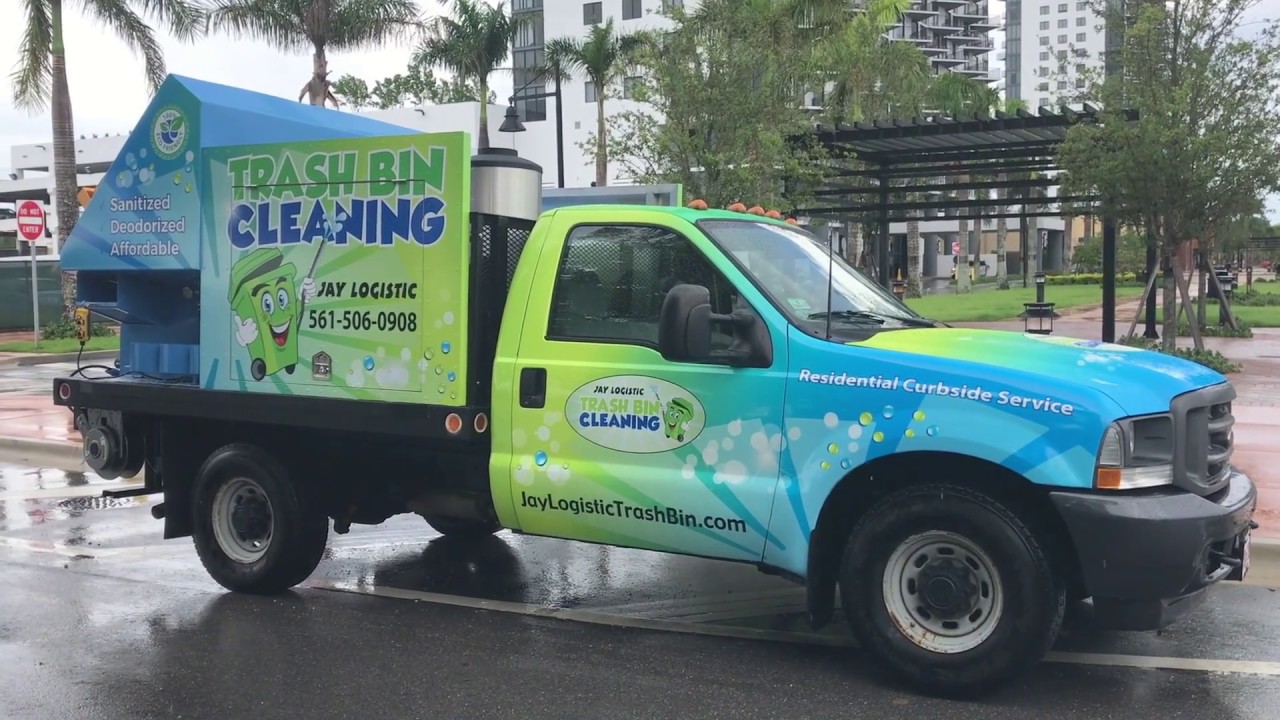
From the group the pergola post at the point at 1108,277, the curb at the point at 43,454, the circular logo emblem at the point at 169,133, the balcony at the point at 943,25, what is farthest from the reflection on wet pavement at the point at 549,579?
the balcony at the point at 943,25

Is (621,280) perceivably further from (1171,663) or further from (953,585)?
(1171,663)

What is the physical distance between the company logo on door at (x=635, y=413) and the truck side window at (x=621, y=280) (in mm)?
218

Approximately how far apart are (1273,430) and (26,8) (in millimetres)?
25351

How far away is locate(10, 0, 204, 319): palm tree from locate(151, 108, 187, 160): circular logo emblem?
20750 millimetres

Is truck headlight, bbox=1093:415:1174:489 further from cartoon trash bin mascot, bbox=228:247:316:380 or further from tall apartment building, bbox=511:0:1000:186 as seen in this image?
tall apartment building, bbox=511:0:1000:186

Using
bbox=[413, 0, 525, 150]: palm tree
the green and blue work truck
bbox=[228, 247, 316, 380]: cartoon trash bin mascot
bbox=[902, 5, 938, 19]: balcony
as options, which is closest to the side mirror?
the green and blue work truck

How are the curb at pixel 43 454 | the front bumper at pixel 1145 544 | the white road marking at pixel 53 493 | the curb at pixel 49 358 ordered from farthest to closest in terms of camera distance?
the curb at pixel 49 358 → the curb at pixel 43 454 → the white road marking at pixel 53 493 → the front bumper at pixel 1145 544

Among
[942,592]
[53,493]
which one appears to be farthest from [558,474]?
[53,493]

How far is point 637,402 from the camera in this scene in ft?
17.6

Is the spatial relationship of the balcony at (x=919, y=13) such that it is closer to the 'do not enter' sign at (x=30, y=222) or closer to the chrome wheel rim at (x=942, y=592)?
the 'do not enter' sign at (x=30, y=222)

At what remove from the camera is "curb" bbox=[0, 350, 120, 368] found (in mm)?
22984

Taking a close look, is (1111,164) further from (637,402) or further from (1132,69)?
(637,402)

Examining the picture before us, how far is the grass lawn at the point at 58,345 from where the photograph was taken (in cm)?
2486

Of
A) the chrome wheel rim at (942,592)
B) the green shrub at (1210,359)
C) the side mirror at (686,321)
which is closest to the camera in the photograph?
the chrome wheel rim at (942,592)
